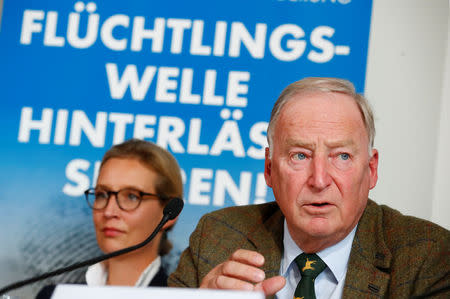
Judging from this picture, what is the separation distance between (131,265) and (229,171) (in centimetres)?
70

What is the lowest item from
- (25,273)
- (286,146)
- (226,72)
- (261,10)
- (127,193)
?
(25,273)

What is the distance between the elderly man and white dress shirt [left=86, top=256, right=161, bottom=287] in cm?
79

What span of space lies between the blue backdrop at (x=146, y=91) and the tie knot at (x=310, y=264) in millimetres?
1071

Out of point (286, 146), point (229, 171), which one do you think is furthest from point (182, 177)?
point (286, 146)

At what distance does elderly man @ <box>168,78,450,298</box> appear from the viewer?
163 centimetres

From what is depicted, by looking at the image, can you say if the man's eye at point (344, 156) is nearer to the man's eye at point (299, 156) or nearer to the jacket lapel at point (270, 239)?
the man's eye at point (299, 156)

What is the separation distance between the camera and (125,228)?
2.73m

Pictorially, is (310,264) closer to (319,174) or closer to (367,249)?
(367,249)

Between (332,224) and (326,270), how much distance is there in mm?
179

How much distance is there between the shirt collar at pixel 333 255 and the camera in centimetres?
173

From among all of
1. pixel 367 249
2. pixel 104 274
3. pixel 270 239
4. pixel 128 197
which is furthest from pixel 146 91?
pixel 367 249

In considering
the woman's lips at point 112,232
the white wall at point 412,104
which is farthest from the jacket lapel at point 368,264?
the woman's lips at point 112,232

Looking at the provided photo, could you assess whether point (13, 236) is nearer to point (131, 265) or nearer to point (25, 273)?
point (25, 273)

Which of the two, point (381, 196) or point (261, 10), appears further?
point (261, 10)
